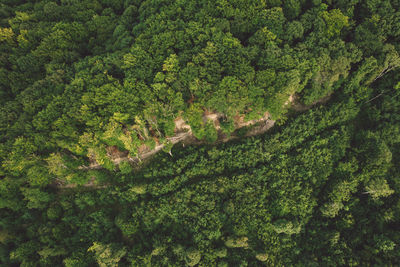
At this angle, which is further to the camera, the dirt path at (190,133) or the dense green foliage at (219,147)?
the dirt path at (190,133)

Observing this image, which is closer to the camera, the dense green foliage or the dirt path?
the dense green foliage

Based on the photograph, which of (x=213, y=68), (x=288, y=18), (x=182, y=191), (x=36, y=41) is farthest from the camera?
(x=36, y=41)

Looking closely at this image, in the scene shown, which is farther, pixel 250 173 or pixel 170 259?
pixel 250 173

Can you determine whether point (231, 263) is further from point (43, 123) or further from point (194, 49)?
point (43, 123)

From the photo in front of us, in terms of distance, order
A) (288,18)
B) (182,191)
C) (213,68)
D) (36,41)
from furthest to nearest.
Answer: (36,41)
(288,18)
(182,191)
(213,68)

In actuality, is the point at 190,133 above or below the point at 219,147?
above

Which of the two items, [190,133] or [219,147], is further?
[190,133]

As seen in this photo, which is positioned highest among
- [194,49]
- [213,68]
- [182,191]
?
[194,49]

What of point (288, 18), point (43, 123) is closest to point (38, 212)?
point (43, 123)
